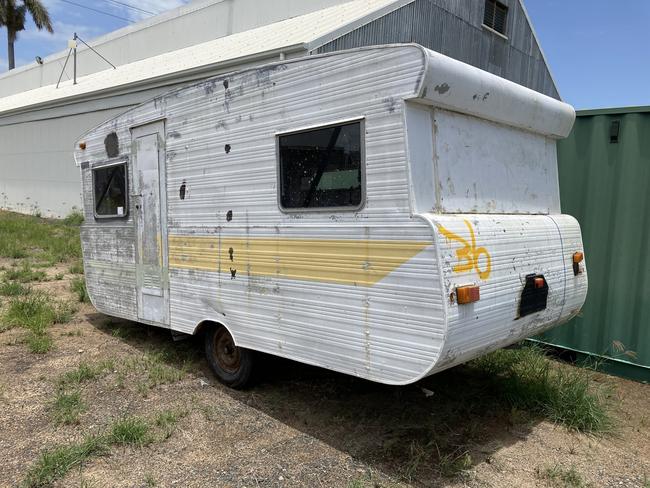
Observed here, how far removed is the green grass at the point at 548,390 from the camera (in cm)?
394

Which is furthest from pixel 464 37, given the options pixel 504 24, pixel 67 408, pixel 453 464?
pixel 67 408

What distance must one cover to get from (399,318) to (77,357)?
3734 millimetres

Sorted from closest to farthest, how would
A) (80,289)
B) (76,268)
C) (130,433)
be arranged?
1. (130,433)
2. (80,289)
3. (76,268)

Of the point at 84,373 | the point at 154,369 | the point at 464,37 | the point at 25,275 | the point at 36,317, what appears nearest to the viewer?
the point at 84,373

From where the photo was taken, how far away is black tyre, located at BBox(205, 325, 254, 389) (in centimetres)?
440

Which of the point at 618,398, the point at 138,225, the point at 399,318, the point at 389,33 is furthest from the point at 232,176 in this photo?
the point at 389,33

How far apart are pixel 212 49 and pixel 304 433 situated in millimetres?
12399

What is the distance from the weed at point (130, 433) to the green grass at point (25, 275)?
5937 mm

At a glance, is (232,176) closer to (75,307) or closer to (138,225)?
(138,225)

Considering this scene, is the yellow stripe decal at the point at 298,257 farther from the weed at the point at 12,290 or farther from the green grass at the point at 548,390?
the weed at the point at 12,290

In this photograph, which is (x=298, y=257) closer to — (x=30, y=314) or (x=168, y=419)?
(x=168, y=419)

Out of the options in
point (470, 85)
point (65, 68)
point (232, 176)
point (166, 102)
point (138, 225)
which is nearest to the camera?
point (470, 85)

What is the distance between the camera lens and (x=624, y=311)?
16.5 ft

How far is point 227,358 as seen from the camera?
461 cm
